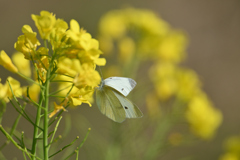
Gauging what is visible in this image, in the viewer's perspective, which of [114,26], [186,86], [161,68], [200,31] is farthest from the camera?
[200,31]

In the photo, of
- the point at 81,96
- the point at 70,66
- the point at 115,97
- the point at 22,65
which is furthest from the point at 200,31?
the point at 70,66

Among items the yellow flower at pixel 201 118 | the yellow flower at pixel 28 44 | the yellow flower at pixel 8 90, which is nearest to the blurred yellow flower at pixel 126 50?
the yellow flower at pixel 201 118

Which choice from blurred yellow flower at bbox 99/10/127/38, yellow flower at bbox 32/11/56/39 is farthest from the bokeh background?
yellow flower at bbox 32/11/56/39

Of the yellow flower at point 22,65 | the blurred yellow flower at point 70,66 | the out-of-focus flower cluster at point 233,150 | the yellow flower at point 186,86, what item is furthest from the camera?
the yellow flower at point 186,86

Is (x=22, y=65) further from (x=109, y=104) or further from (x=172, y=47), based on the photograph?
(x=172, y=47)

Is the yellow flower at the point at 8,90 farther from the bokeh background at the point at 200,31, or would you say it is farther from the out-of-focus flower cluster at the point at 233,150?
the bokeh background at the point at 200,31

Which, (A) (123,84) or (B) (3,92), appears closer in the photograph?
(B) (3,92)

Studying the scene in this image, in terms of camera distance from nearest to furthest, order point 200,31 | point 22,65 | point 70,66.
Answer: point 70,66
point 22,65
point 200,31
